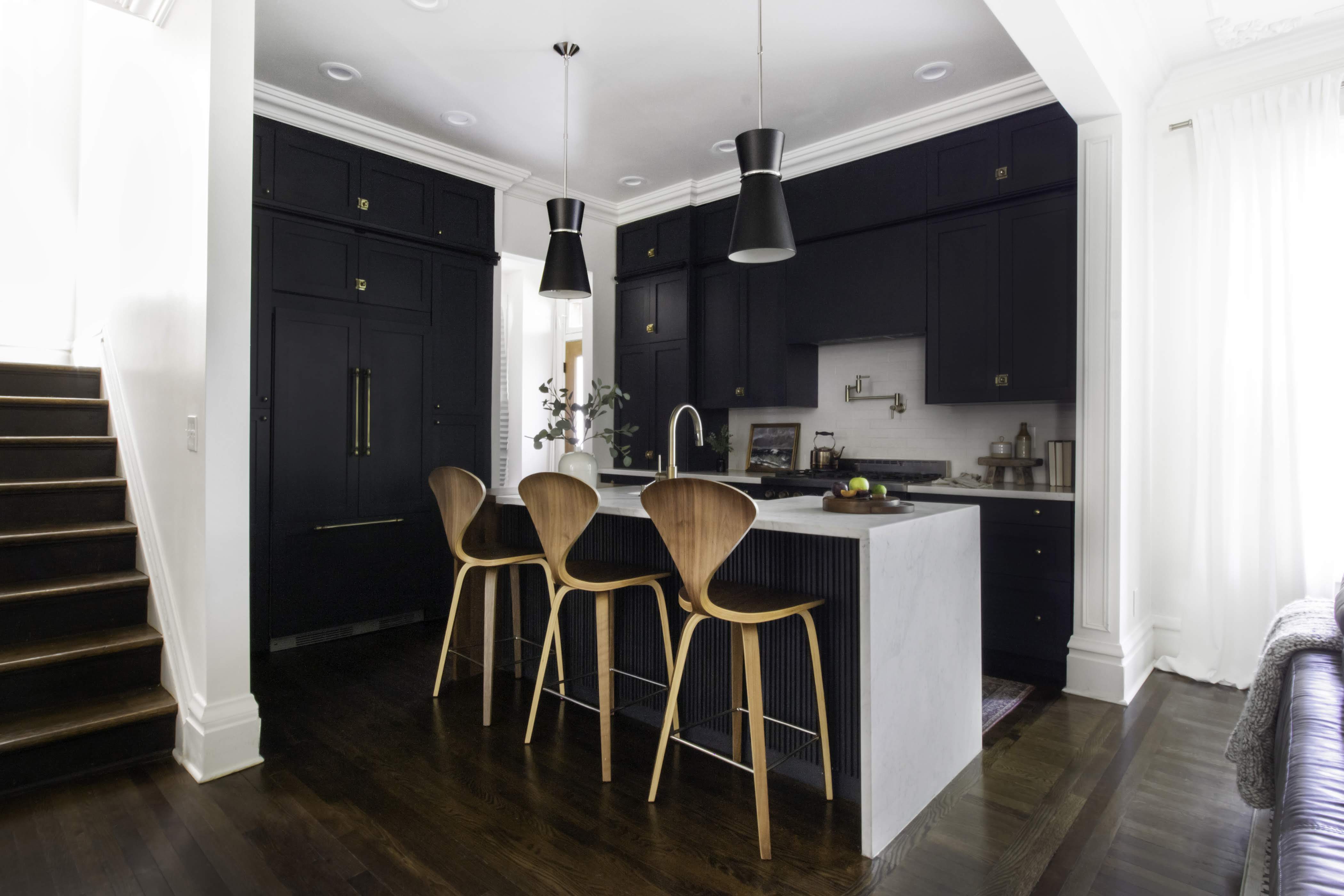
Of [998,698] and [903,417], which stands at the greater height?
[903,417]

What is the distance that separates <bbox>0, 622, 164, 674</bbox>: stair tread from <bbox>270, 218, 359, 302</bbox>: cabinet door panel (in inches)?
76.5

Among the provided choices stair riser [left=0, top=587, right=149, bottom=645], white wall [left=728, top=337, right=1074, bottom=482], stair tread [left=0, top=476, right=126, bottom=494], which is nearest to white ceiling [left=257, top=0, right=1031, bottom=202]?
white wall [left=728, top=337, right=1074, bottom=482]

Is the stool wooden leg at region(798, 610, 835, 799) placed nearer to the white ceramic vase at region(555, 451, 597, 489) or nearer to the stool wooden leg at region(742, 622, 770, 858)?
the stool wooden leg at region(742, 622, 770, 858)

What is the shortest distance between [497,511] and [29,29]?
13.7 feet

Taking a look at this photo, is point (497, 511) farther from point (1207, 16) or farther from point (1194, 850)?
point (1207, 16)

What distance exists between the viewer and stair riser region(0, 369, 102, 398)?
361 centimetres

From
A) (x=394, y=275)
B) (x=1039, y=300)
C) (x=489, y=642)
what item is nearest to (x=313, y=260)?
(x=394, y=275)

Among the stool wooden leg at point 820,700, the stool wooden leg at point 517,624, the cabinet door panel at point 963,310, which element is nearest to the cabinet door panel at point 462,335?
the stool wooden leg at point 517,624

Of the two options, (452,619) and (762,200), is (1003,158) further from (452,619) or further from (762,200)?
(452,619)

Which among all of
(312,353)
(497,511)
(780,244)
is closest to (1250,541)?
(780,244)

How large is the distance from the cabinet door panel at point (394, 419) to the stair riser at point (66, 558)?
50.8 inches

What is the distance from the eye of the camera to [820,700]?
2.23 metres

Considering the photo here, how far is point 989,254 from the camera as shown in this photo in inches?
151

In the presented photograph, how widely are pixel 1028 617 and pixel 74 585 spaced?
13.5 feet
